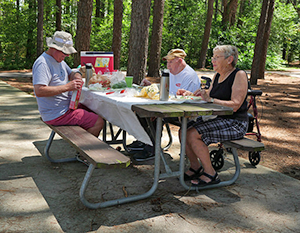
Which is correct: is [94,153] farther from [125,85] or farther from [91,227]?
[125,85]

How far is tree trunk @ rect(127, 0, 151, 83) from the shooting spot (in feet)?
20.8

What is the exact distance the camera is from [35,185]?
349 centimetres

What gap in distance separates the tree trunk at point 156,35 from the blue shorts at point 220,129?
1001 centimetres

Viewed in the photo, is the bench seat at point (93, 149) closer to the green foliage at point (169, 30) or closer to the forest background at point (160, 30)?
the forest background at point (160, 30)

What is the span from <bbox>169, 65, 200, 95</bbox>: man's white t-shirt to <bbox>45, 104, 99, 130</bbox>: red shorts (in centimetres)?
108

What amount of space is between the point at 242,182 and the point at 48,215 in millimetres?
2164

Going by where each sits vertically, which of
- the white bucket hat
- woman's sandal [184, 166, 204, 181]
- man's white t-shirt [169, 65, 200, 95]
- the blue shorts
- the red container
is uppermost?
the white bucket hat

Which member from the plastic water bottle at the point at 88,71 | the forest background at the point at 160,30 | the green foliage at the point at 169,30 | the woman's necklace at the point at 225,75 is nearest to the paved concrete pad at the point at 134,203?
the plastic water bottle at the point at 88,71

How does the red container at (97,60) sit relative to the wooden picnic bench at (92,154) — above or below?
above

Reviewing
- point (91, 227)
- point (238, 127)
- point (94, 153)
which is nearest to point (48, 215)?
point (91, 227)

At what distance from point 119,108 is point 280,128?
457 cm

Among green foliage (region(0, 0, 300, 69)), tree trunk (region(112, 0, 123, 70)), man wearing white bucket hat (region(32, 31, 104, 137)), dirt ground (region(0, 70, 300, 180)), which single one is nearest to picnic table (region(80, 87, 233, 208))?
man wearing white bucket hat (region(32, 31, 104, 137))

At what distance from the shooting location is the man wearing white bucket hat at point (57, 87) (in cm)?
367

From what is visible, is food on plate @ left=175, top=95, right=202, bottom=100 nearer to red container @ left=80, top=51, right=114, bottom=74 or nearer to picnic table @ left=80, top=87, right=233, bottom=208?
picnic table @ left=80, top=87, right=233, bottom=208
